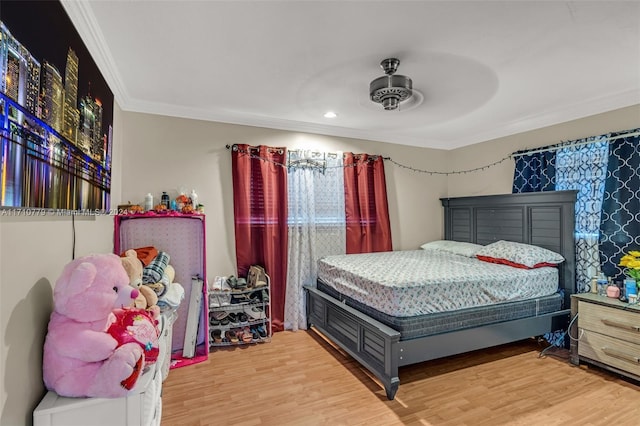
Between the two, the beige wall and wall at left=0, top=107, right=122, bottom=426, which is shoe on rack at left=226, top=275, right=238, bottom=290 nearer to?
the beige wall

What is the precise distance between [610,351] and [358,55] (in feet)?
10.0

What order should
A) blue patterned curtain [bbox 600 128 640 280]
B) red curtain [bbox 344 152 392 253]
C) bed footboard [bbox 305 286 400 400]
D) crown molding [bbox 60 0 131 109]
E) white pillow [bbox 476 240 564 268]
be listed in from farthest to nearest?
red curtain [bbox 344 152 392 253], white pillow [bbox 476 240 564 268], blue patterned curtain [bbox 600 128 640 280], bed footboard [bbox 305 286 400 400], crown molding [bbox 60 0 131 109]

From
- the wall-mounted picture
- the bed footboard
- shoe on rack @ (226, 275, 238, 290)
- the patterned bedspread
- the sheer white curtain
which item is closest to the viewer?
the wall-mounted picture

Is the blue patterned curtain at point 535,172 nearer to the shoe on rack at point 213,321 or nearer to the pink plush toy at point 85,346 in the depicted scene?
the shoe on rack at point 213,321

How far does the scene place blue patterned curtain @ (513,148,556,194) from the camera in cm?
348

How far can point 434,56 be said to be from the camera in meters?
2.25

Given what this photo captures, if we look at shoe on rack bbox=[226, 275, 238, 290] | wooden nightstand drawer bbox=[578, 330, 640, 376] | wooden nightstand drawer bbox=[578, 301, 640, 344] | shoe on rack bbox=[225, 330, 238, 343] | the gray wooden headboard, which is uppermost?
the gray wooden headboard

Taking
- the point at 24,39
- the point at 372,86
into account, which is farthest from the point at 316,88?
the point at 24,39

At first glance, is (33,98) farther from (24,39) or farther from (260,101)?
(260,101)

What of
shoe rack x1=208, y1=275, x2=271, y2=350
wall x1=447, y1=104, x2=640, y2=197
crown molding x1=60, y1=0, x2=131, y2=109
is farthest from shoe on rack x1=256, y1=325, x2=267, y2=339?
wall x1=447, y1=104, x2=640, y2=197

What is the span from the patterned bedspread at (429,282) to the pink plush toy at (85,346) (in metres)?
1.72

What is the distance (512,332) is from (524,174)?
1.89 m

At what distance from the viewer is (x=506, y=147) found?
4016mm

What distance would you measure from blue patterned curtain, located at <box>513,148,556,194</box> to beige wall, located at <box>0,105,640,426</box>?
15 centimetres
